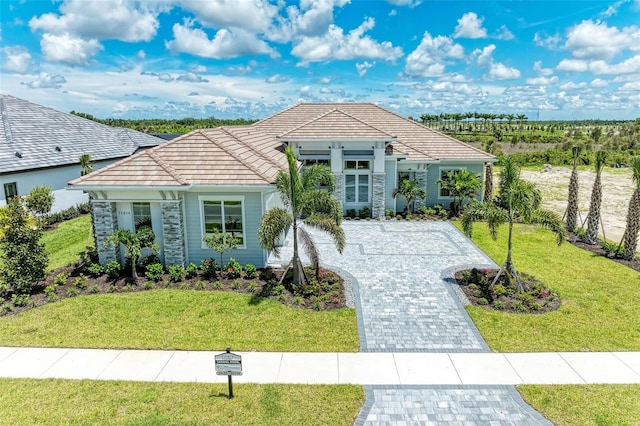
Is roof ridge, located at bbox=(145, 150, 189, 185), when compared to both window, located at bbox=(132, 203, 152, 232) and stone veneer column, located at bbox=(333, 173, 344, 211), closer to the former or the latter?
window, located at bbox=(132, 203, 152, 232)

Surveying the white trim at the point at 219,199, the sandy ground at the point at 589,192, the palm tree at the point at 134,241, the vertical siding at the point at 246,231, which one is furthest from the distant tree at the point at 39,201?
the sandy ground at the point at 589,192

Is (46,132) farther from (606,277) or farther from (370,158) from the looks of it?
(606,277)

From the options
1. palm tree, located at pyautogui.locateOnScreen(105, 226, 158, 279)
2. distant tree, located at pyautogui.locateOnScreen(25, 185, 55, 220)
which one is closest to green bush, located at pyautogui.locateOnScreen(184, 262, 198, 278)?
palm tree, located at pyautogui.locateOnScreen(105, 226, 158, 279)

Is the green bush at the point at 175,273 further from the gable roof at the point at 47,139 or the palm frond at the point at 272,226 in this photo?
the gable roof at the point at 47,139

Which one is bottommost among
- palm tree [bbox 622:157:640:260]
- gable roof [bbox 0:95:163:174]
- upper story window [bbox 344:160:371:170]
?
palm tree [bbox 622:157:640:260]

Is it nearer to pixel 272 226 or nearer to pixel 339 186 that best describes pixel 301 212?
pixel 272 226
